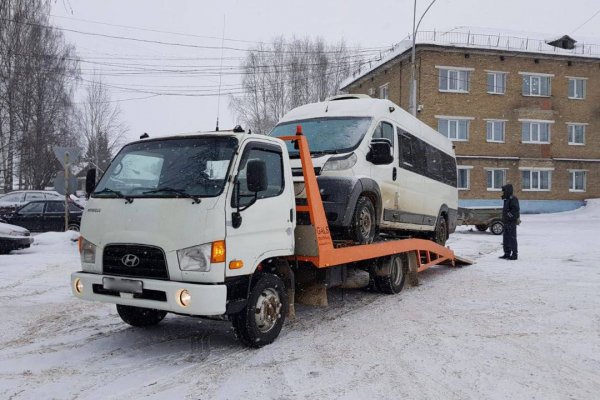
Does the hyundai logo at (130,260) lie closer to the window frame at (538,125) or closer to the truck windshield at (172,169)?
the truck windshield at (172,169)

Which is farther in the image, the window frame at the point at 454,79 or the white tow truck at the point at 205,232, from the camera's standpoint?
the window frame at the point at 454,79

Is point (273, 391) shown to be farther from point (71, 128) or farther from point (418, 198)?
point (71, 128)

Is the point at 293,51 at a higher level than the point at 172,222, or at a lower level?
higher

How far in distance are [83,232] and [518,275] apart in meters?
8.45

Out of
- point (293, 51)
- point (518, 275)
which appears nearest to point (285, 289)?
point (518, 275)

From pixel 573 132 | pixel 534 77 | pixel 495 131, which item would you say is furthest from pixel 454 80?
pixel 573 132

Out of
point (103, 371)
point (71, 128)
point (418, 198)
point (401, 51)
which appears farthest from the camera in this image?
point (71, 128)

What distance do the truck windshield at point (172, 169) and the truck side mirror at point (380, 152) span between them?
2.57 m

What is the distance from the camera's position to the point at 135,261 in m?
4.80

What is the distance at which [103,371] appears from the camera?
457cm

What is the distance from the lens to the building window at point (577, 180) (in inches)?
1328

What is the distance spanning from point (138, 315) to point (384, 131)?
4450 millimetres

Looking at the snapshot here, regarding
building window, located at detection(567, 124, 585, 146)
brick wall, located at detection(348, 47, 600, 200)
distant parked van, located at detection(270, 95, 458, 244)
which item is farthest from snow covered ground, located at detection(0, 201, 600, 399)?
building window, located at detection(567, 124, 585, 146)

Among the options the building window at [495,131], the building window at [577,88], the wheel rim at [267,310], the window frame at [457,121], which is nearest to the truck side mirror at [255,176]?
the wheel rim at [267,310]
